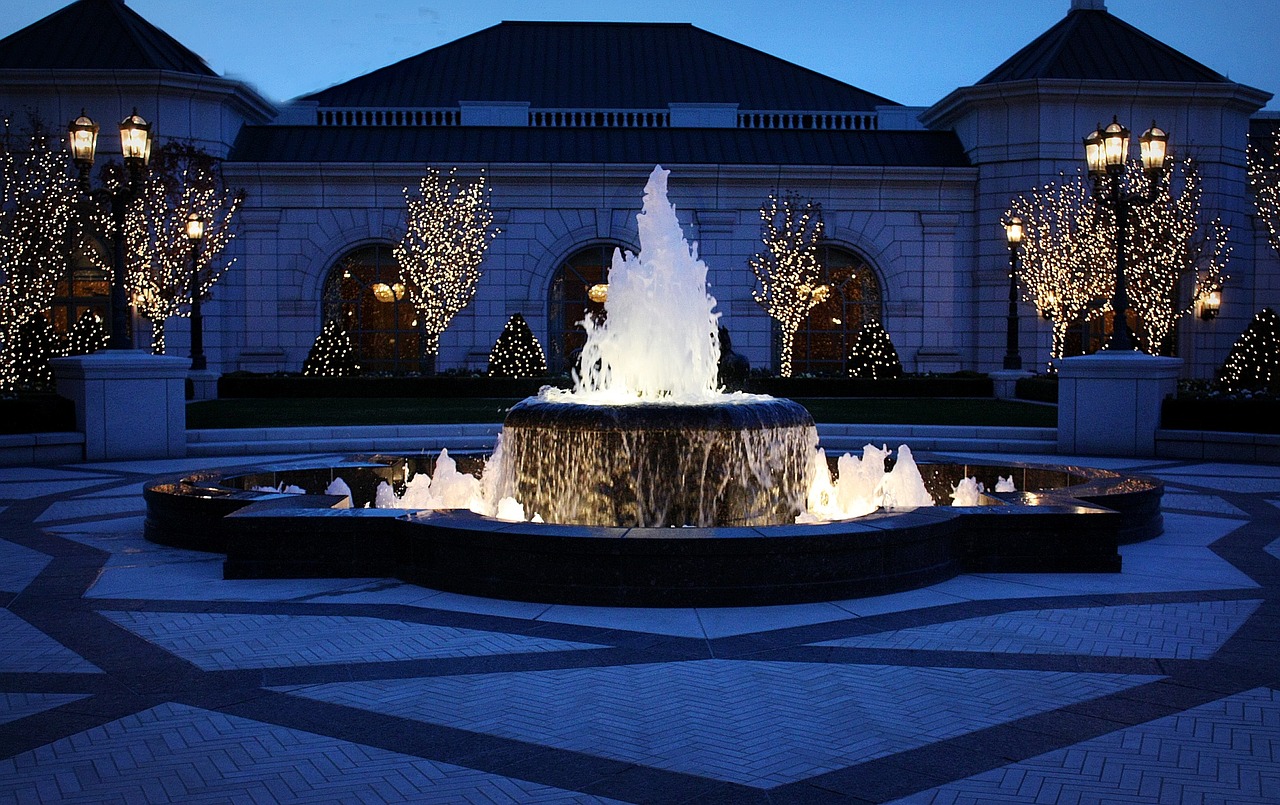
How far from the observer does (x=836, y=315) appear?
122 ft

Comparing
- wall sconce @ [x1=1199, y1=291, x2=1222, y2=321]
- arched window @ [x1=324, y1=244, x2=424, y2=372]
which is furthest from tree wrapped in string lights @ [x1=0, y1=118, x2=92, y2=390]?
wall sconce @ [x1=1199, y1=291, x2=1222, y2=321]

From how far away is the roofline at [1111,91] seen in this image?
34.3m

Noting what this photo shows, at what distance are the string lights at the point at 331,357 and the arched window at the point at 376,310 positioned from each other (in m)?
2.80

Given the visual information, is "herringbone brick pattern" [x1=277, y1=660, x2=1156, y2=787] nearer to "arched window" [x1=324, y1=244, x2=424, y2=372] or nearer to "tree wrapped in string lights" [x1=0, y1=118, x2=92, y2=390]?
"tree wrapped in string lights" [x1=0, y1=118, x2=92, y2=390]

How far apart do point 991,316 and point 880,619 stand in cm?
2969

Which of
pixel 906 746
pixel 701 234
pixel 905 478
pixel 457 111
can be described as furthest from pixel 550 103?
pixel 906 746

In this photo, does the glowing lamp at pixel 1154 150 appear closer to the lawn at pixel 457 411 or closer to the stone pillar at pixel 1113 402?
the stone pillar at pixel 1113 402

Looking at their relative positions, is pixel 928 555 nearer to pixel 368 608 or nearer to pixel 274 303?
pixel 368 608

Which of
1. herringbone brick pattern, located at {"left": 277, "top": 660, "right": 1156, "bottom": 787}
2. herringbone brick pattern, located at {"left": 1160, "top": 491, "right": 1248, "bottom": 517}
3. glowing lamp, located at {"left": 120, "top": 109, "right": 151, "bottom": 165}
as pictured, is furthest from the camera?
glowing lamp, located at {"left": 120, "top": 109, "right": 151, "bottom": 165}

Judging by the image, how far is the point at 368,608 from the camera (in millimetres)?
8195

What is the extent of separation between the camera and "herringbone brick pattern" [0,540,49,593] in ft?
29.9

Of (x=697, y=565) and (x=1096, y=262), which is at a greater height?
(x=1096, y=262)

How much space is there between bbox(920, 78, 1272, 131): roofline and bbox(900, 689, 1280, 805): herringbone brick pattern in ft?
104

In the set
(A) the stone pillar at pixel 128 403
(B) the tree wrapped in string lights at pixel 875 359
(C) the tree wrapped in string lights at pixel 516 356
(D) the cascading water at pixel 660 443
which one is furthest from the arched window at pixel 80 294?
(D) the cascading water at pixel 660 443
